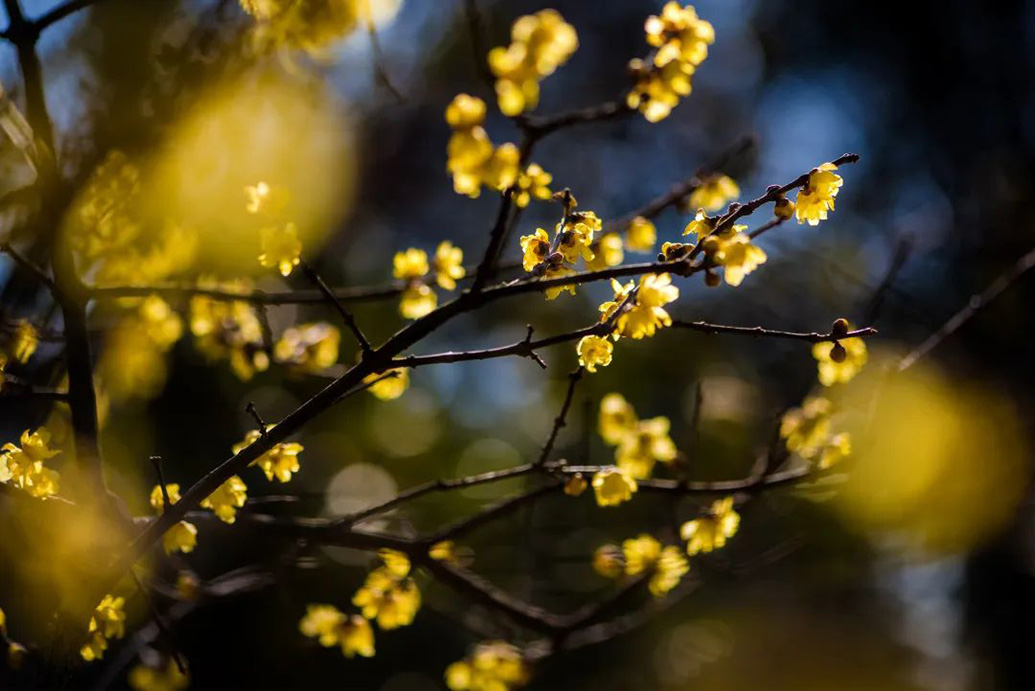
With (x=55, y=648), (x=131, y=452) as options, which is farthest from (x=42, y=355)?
(x=131, y=452)

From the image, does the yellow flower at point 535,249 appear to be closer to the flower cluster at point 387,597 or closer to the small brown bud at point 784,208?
the small brown bud at point 784,208

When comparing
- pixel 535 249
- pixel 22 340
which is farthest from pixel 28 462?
pixel 535 249

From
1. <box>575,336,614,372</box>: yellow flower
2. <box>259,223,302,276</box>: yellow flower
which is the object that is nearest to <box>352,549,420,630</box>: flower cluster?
<box>259,223,302,276</box>: yellow flower

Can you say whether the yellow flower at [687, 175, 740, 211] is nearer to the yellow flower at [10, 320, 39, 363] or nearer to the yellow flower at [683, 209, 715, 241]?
the yellow flower at [683, 209, 715, 241]

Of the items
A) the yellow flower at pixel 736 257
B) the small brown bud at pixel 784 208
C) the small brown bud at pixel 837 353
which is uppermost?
the small brown bud at pixel 784 208

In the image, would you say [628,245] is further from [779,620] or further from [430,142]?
[430,142]

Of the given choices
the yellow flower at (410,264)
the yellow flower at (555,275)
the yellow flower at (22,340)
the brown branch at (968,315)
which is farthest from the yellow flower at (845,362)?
the yellow flower at (22,340)
